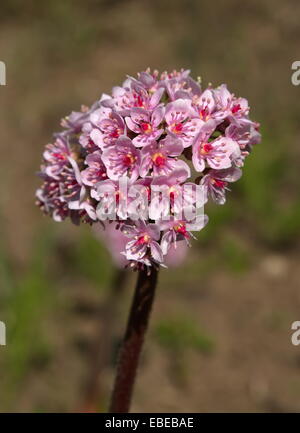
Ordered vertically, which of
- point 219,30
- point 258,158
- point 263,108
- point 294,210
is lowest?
point 294,210

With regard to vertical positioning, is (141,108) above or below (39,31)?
below

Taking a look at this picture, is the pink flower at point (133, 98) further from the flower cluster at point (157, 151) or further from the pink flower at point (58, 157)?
the pink flower at point (58, 157)

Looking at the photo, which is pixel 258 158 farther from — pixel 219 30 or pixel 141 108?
pixel 141 108

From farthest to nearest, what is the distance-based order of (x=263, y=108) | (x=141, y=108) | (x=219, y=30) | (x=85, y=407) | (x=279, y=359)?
1. (x=219, y=30)
2. (x=263, y=108)
3. (x=279, y=359)
4. (x=85, y=407)
5. (x=141, y=108)

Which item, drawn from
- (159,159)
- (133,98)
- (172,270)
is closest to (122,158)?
(159,159)

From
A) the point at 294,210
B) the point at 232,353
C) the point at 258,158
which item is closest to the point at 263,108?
the point at 258,158

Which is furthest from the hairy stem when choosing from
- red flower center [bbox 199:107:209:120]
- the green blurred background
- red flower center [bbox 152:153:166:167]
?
the green blurred background

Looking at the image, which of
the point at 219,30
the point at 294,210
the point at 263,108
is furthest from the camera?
the point at 219,30

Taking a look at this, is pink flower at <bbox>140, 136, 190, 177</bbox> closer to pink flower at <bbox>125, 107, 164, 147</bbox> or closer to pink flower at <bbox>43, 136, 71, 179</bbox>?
pink flower at <bbox>125, 107, 164, 147</bbox>
